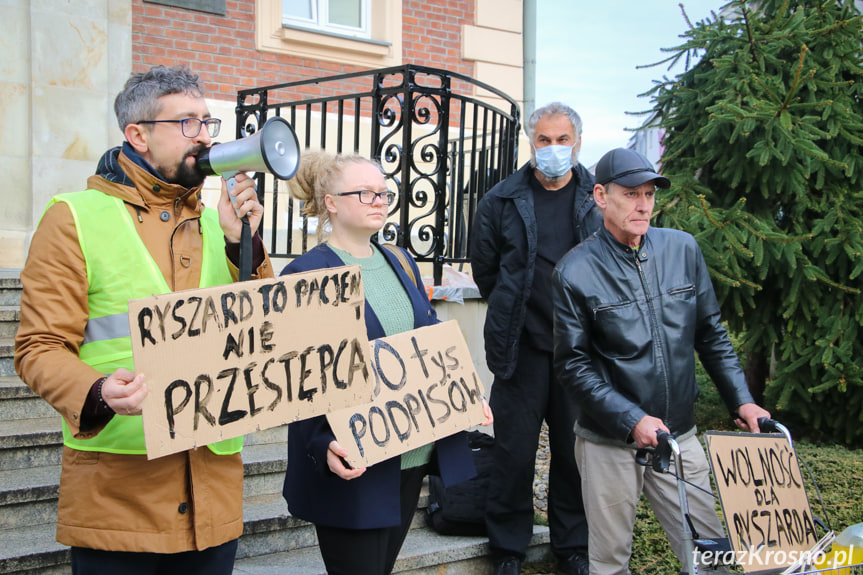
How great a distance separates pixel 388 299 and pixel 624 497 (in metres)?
1.12

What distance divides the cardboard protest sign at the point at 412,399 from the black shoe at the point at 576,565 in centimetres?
163

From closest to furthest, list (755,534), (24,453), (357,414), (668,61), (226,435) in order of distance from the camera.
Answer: (226,435) < (755,534) < (357,414) < (24,453) < (668,61)

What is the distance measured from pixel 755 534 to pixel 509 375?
1715 millimetres

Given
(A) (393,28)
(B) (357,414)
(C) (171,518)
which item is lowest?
Result: (C) (171,518)

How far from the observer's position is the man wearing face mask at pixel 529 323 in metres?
4.07

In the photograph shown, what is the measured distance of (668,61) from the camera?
6.52 meters

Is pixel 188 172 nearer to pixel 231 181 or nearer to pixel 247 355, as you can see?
pixel 231 181

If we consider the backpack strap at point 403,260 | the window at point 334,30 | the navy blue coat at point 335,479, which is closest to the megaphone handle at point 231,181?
the navy blue coat at point 335,479

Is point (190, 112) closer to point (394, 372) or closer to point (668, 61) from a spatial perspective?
point (394, 372)

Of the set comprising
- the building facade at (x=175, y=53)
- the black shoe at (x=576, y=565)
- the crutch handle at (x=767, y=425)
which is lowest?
the black shoe at (x=576, y=565)

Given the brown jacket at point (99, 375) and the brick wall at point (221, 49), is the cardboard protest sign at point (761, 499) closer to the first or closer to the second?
the brown jacket at point (99, 375)

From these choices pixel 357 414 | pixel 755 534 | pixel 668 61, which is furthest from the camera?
pixel 668 61

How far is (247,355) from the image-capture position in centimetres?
219

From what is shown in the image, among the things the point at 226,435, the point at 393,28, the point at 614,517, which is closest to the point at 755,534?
the point at 614,517
